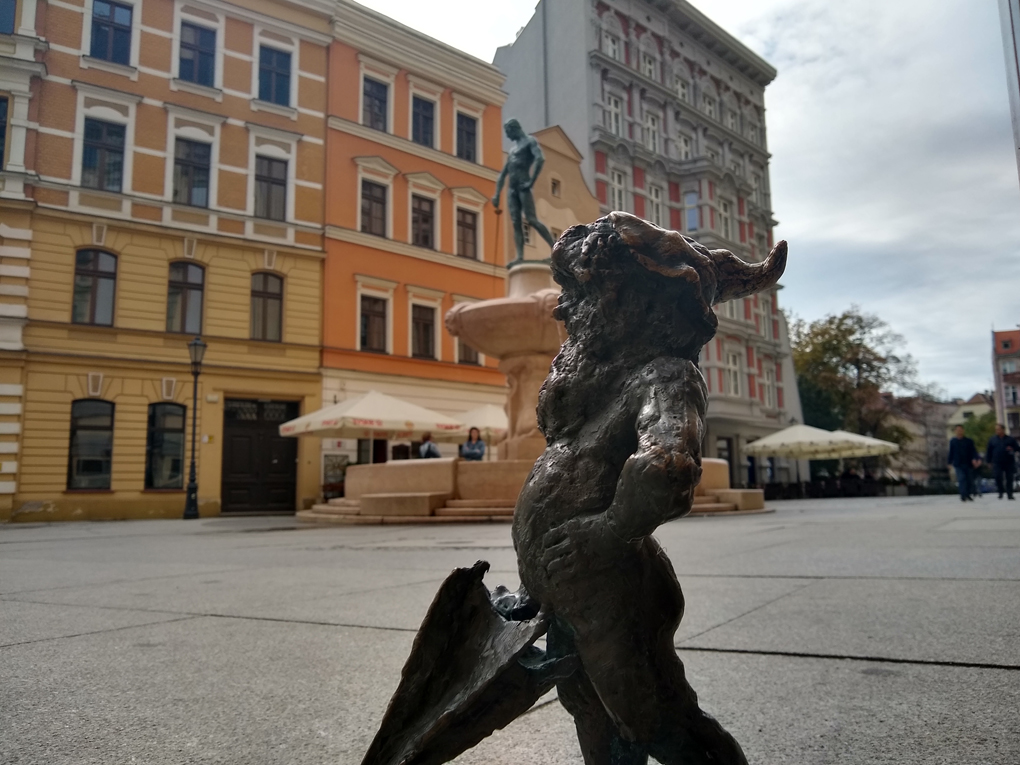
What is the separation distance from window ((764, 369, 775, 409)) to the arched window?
2657 cm

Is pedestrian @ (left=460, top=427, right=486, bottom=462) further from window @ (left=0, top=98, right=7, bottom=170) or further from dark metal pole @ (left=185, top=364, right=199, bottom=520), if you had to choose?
window @ (left=0, top=98, right=7, bottom=170)

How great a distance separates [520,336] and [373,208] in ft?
40.4

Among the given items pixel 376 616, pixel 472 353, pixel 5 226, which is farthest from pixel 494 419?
pixel 376 616

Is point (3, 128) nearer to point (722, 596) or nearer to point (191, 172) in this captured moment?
point (191, 172)

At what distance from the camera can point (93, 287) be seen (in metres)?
17.3

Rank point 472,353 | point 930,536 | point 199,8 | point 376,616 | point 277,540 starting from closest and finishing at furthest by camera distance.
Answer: point 376,616 → point 930,536 → point 277,540 → point 199,8 → point 472,353

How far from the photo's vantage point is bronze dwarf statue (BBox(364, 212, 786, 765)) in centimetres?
84

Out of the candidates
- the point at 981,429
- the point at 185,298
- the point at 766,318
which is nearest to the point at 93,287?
the point at 185,298

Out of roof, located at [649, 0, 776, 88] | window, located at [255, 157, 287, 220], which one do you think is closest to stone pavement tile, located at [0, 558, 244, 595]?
window, located at [255, 157, 287, 220]

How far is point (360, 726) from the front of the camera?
1.50 metres

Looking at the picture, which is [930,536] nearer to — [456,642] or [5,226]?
[456,642]

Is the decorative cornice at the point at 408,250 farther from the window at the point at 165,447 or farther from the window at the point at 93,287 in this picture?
the window at the point at 165,447

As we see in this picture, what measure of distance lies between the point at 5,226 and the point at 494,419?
1125 cm

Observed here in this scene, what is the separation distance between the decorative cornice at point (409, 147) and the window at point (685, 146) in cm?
1055
